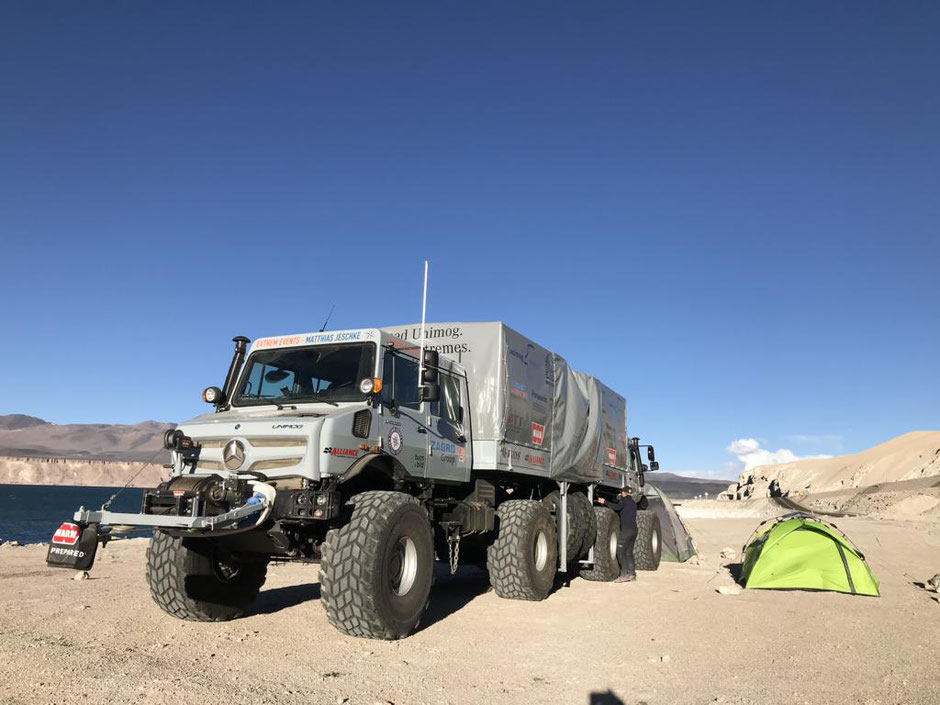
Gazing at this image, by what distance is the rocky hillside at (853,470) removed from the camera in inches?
2571

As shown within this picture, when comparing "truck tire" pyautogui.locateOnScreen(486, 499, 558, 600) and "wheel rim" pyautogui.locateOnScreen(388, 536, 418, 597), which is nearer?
"wheel rim" pyautogui.locateOnScreen(388, 536, 418, 597)

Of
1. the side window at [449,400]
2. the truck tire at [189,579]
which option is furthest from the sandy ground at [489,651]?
the side window at [449,400]

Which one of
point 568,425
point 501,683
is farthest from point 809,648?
point 568,425

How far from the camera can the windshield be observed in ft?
25.4

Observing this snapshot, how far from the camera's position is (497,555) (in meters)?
10.1

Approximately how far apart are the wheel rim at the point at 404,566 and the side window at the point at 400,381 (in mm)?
1598

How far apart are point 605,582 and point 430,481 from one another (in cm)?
630

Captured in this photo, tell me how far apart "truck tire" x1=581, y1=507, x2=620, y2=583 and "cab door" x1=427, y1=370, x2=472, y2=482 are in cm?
478

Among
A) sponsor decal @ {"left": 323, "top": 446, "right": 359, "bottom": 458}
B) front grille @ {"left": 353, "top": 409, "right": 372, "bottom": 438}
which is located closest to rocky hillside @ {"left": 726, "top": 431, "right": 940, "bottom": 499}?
front grille @ {"left": 353, "top": 409, "right": 372, "bottom": 438}

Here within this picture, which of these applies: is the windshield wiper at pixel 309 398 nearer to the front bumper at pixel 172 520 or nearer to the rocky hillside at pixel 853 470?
the front bumper at pixel 172 520

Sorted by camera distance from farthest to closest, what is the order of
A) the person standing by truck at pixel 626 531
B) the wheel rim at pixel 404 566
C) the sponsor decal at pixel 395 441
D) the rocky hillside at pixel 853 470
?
the rocky hillside at pixel 853 470 → the person standing by truck at pixel 626 531 → the sponsor decal at pixel 395 441 → the wheel rim at pixel 404 566

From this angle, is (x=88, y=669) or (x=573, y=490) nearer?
(x=88, y=669)

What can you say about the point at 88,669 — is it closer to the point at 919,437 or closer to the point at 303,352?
the point at 303,352

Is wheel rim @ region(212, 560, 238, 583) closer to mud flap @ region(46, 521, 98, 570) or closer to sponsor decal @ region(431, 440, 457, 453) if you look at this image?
mud flap @ region(46, 521, 98, 570)
